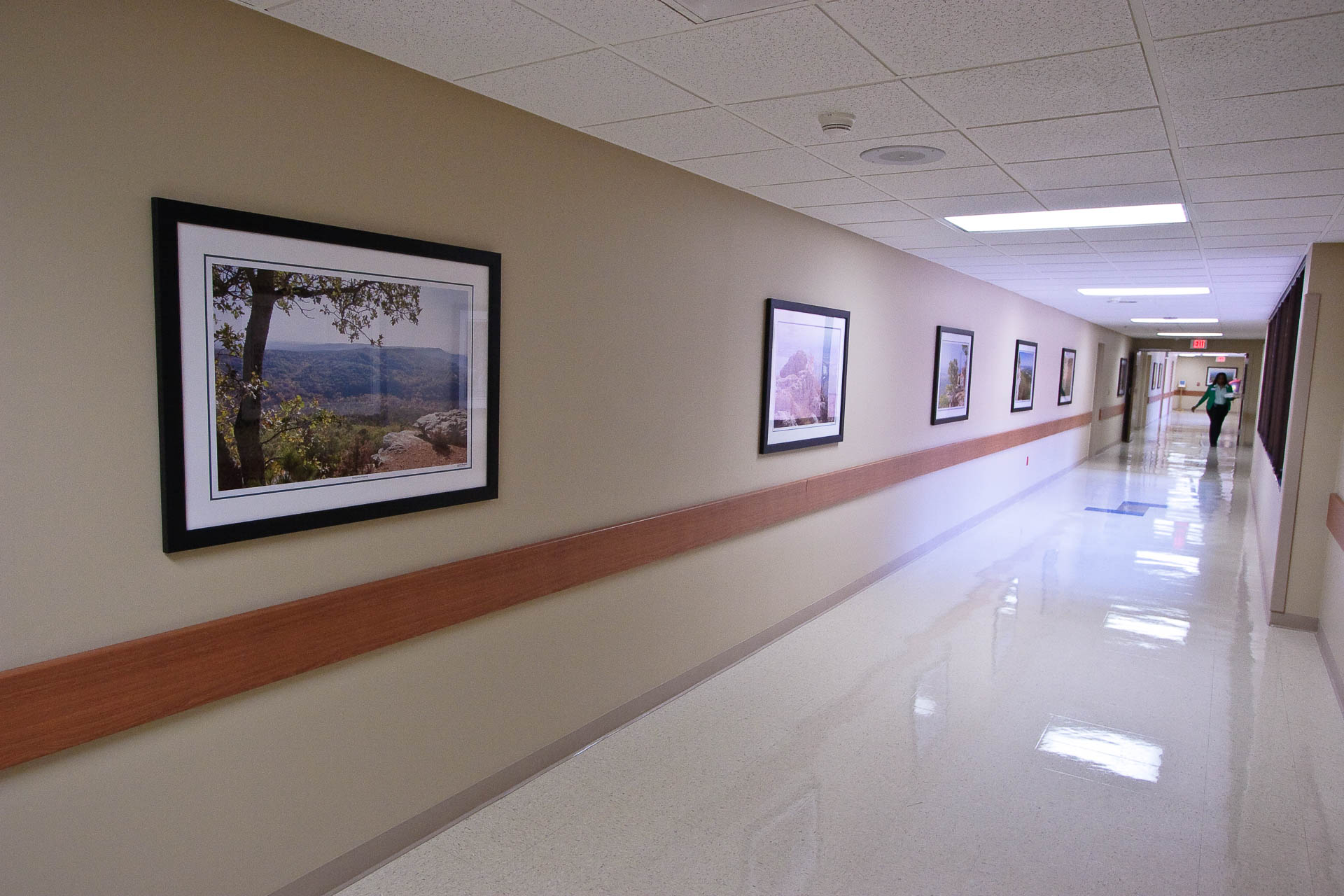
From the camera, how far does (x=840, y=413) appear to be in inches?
204

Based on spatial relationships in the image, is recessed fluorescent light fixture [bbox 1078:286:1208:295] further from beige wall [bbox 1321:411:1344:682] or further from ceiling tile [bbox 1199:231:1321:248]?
beige wall [bbox 1321:411:1344:682]

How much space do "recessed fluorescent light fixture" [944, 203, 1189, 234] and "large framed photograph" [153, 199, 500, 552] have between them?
3.00 metres

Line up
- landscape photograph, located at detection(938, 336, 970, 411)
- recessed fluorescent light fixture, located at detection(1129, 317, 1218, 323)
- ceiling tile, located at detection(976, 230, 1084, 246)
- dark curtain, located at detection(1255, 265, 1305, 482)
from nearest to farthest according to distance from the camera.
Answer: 1. ceiling tile, located at detection(976, 230, 1084, 246)
2. dark curtain, located at detection(1255, 265, 1305, 482)
3. landscape photograph, located at detection(938, 336, 970, 411)
4. recessed fluorescent light fixture, located at detection(1129, 317, 1218, 323)

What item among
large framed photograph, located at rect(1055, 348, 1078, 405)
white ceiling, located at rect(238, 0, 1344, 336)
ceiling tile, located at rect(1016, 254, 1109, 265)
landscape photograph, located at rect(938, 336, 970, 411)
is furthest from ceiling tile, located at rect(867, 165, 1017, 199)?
large framed photograph, located at rect(1055, 348, 1078, 405)

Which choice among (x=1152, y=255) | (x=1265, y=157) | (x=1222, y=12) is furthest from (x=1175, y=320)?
(x=1222, y=12)

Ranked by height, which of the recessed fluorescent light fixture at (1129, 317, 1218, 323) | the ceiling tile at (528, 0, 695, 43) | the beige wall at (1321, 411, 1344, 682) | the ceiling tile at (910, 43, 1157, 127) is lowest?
the beige wall at (1321, 411, 1344, 682)

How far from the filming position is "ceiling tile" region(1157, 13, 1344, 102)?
1884 millimetres

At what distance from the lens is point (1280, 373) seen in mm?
7160

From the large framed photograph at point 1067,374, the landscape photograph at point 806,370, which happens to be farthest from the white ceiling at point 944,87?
the large framed photograph at point 1067,374

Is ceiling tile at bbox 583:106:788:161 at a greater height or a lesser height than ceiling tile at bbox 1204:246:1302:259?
lesser

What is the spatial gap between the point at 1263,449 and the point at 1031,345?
262cm

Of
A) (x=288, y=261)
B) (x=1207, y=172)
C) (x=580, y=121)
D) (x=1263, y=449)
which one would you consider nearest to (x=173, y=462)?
(x=288, y=261)

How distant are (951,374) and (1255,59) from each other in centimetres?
507

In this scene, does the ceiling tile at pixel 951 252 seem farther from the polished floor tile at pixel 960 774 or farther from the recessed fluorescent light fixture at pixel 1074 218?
the polished floor tile at pixel 960 774
